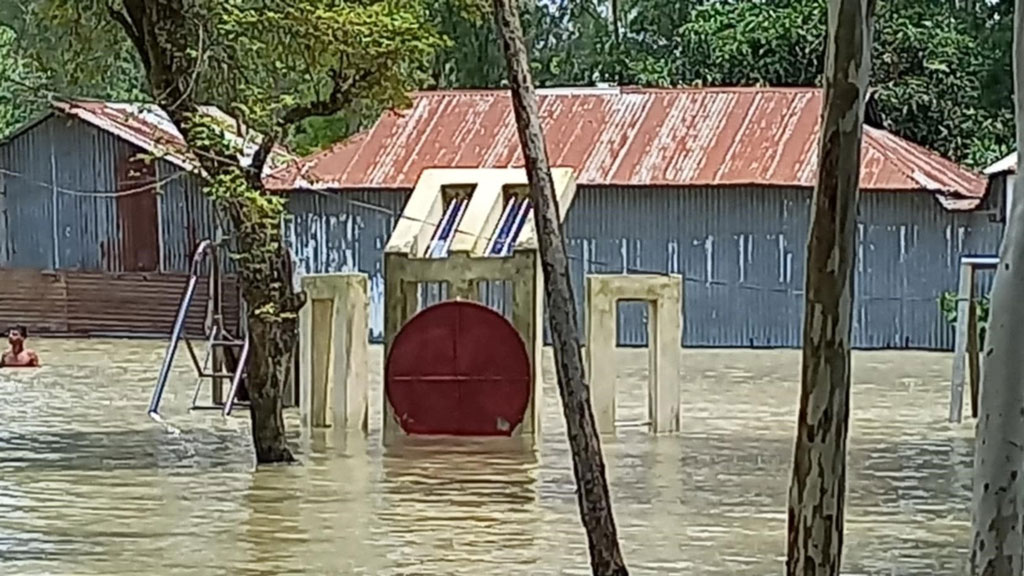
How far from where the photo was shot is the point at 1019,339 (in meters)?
5.69

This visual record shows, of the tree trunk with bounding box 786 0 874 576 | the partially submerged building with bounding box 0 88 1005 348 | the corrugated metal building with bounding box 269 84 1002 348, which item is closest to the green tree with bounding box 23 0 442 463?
the tree trunk with bounding box 786 0 874 576

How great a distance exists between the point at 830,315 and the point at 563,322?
3.19 m

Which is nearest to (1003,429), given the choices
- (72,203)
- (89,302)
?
(89,302)

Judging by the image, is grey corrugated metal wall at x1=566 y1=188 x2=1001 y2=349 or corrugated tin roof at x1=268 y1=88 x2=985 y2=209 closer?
grey corrugated metal wall at x1=566 y1=188 x2=1001 y2=349

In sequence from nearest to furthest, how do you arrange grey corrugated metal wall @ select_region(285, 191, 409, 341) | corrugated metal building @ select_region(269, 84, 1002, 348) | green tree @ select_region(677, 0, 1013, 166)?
corrugated metal building @ select_region(269, 84, 1002, 348) < grey corrugated metal wall @ select_region(285, 191, 409, 341) < green tree @ select_region(677, 0, 1013, 166)

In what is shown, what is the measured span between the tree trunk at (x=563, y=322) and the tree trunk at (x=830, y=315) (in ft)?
9.38

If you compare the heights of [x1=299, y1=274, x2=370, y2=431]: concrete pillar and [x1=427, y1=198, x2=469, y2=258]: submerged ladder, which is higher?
[x1=427, y1=198, x2=469, y2=258]: submerged ladder

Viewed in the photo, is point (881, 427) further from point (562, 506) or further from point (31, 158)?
point (31, 158)

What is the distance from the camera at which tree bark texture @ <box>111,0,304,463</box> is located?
15.8 metres

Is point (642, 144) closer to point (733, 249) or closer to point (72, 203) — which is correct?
point (733, 249)

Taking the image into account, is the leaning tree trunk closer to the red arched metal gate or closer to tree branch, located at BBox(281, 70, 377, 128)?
tree branch, located at BBox(281, 70, 377, 128)

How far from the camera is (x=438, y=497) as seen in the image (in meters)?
14.6

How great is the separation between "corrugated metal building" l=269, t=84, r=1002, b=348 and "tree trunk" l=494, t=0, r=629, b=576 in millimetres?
23506

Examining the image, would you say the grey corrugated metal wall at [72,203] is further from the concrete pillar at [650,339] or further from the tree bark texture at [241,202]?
the tree bark texture at [241,202]
